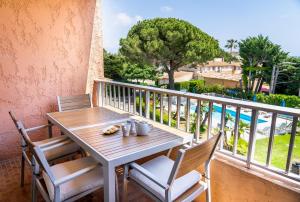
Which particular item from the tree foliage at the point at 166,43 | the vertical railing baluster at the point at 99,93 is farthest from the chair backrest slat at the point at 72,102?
the tree foliage at the point at 166,43

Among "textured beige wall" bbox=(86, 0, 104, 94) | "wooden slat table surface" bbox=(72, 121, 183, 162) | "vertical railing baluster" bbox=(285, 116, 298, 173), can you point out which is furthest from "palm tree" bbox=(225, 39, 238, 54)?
"wooden slat table surface" bbox=(72, 121, 183, 162)

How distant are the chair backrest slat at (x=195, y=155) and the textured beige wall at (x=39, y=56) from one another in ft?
9.30

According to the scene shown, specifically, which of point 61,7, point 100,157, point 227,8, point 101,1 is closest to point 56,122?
point 100,157

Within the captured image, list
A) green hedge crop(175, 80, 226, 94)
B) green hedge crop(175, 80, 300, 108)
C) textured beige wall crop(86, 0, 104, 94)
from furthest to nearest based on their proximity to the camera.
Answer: green hedge crop(175, 80, 226, 94) < green hedge crop(175, 80, 300, 108) < textured beige wall crop(86, 0, 104, 94)

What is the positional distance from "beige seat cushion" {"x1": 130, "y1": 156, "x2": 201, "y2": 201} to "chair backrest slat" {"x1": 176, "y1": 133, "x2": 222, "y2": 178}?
21 cm

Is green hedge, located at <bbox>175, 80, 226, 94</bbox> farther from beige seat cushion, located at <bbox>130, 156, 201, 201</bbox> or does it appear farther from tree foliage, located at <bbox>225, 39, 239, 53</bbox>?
beige seat cushion, located at <bbox>130, 156, 201, 201</bbox>

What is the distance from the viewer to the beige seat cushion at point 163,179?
1.52 meters

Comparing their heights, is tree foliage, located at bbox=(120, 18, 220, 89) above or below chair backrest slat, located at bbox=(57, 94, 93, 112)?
above

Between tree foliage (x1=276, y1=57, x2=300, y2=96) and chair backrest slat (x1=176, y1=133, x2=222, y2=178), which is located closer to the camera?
chair backrest slat (x1=176, y1=133, x2=222, y2=178)

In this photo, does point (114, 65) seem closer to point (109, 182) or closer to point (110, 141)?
point (110, 141)

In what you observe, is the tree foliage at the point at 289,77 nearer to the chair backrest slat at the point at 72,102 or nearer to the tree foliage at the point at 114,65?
the tree foliage at the point at 114,65

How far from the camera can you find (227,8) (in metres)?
21.7

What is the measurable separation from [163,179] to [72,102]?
2.09 meters

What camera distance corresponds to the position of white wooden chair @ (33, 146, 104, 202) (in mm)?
1446
